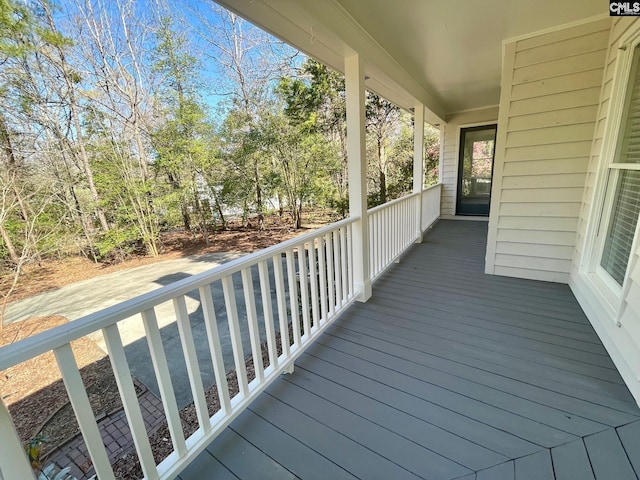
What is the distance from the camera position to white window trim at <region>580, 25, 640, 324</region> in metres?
1.92

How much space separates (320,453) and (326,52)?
2673mm

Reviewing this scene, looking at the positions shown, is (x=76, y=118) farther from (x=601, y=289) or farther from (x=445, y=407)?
(x=601, y=289)

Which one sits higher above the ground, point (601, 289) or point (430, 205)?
point (430, 205)

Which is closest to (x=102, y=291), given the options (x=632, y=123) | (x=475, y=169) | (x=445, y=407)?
(x=445, y=407)

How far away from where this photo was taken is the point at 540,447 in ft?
4.05

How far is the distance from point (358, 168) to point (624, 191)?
192 centimetres

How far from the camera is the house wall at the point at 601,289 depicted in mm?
1520

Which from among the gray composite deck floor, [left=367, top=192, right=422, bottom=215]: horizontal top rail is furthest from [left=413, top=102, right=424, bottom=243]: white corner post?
the gray composite deck floor

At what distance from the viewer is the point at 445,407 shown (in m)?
1.47

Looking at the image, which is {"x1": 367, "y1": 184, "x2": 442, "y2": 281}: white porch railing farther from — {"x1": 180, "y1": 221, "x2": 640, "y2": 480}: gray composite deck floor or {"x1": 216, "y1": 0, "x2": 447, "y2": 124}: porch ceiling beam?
{"x1": 216, "y1": 0, "x2": 447, "y2": 124}: porch ceiling beam

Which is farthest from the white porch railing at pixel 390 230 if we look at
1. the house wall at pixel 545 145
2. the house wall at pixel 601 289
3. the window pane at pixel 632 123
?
the window pane at pixel 632 123

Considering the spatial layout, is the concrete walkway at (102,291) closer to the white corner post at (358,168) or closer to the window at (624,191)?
the white corner post at (358,168)

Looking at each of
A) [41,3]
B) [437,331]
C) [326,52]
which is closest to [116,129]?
[41,3]

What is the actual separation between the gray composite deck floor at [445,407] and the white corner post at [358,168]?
0.43m
